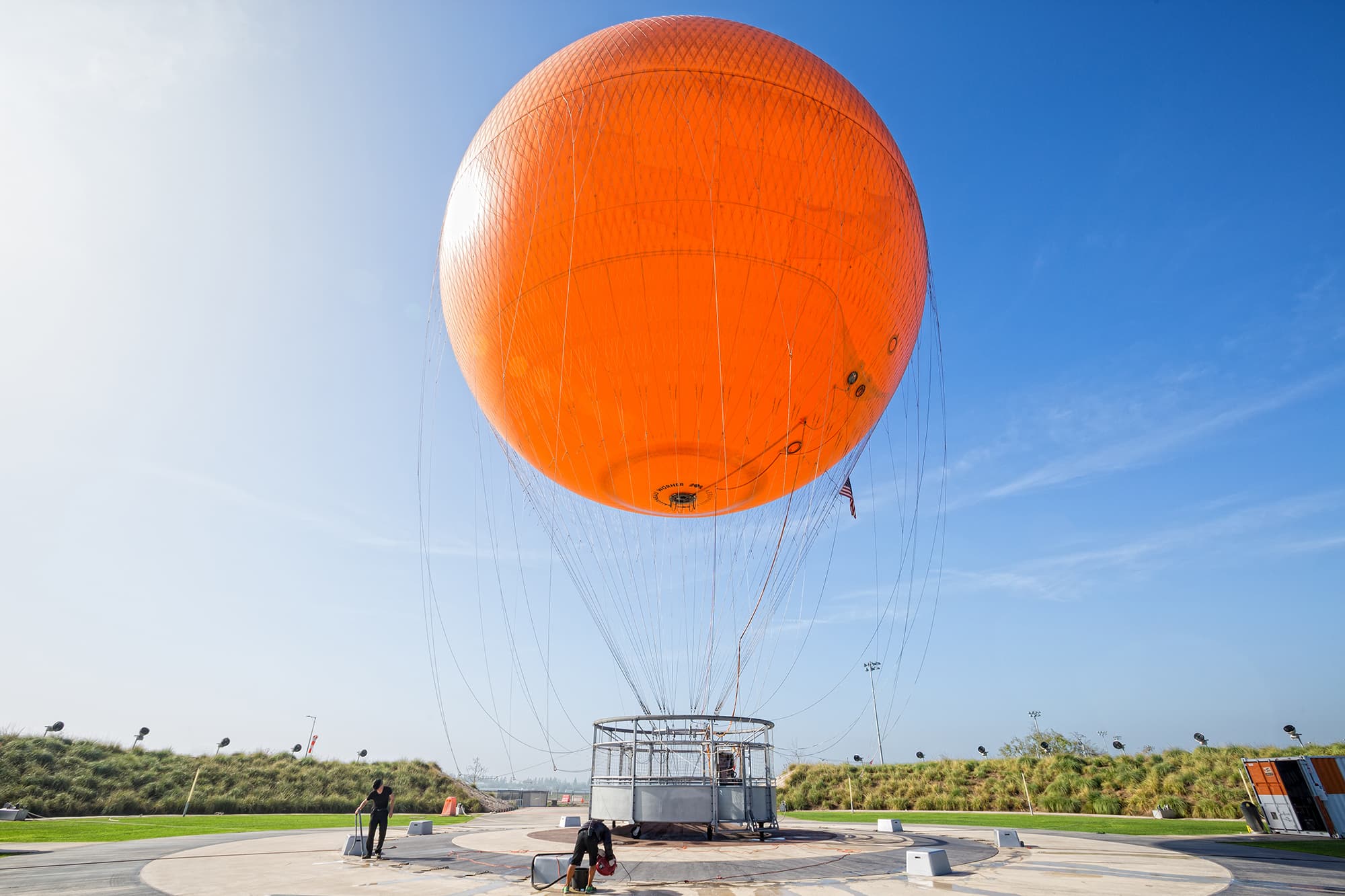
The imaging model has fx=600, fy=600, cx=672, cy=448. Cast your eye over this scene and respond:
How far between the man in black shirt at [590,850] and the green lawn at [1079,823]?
14.0 metres

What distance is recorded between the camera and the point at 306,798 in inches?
1093

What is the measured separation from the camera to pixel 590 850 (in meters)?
7.10

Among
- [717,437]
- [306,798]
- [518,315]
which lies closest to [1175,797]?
Answer: [717,437]

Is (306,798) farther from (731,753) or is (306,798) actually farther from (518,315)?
(518,315)

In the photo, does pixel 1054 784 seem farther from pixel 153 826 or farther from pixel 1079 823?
pixel 153 826

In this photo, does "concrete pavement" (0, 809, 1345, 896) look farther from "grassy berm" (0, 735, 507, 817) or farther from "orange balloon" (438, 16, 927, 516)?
"grassy berm" (0, 735, 507, 817)

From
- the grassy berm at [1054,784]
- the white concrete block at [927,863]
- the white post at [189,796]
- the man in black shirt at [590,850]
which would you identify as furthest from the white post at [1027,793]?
the white post at [189,796]

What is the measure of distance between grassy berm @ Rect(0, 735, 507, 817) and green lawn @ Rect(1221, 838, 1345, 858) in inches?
1184

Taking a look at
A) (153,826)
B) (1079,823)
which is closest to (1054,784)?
(1079,823)

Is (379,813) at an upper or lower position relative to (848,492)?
lower

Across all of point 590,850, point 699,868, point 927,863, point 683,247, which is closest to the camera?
point 590,850

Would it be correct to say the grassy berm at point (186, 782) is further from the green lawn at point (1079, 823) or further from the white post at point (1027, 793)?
the white post at point (1027, 793)

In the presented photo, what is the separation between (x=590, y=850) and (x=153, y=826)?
1772 cm

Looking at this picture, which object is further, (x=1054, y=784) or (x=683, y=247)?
(x=1054, y=784)
